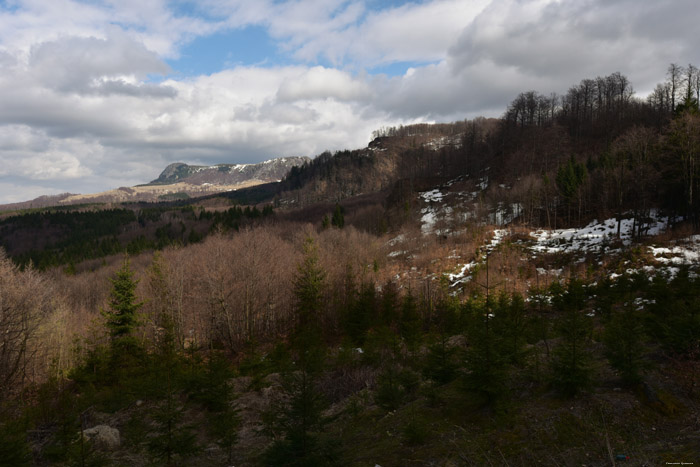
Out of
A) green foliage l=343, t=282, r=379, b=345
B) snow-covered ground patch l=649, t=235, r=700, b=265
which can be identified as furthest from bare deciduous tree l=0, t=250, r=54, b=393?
snow-covered ground patch l=649, t=235, r=700, b=265

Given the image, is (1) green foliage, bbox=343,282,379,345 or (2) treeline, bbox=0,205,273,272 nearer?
(1) green foliage, bbox=343,282,379,345

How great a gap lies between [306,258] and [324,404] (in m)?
31.2

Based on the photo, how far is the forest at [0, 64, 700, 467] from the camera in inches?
345

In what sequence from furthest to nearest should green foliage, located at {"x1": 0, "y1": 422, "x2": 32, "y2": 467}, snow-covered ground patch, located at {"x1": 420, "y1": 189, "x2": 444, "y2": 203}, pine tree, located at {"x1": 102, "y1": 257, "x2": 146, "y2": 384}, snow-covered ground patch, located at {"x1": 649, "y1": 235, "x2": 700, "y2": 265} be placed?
snow-covered ground patch, located at {"x1": 420, "y1": 189, "x2": 444, "y2": 203} → snow-covered ground patch, located at {"x1": 649, "y1": 235, "x2": 700, "y2": 265} → pine tree, located at {"x1": 102, "y1": 257, "x2": 146, "y2": 384} → green foliage, located at {"x1": 0, "y1": 422, "x2": 32, "y2": 467}

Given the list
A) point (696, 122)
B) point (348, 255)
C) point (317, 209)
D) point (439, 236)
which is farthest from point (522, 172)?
point (317, 209)

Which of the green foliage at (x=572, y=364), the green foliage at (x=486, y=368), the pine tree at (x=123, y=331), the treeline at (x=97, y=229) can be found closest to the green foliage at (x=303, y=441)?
the green foliage at (x=486, y=368)

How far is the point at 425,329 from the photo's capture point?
111 ft

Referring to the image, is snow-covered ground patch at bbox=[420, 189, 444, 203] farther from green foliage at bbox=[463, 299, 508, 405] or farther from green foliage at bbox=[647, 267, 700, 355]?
green foliage at bbox=[463, 299, 508, 405]

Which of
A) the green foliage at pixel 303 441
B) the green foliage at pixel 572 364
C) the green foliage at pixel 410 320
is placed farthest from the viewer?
the green foliage at pixel 410 320

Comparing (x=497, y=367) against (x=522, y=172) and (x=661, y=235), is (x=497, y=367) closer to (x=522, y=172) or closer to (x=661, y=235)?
(x=661, y=235)

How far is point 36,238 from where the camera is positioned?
169m

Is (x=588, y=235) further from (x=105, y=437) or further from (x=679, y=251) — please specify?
(x=105, y=437)

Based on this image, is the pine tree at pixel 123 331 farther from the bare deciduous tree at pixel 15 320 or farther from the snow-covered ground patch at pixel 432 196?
the snow-covered ground patch at pixel 432 196

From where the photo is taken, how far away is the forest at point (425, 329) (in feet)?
28.7
